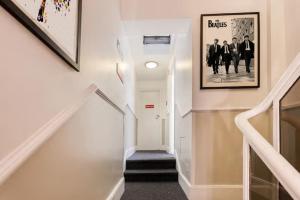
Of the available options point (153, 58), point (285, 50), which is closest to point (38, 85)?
point (285, 50)

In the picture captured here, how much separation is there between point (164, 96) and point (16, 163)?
288 inches

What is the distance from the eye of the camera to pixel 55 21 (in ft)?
3.87

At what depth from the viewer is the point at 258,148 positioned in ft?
4.87

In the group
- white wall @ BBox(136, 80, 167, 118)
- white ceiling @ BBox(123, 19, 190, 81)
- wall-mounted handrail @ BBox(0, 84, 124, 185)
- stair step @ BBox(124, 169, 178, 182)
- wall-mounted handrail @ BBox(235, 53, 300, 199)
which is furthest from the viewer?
white wall @ BBox(136, 80, 167, 118)

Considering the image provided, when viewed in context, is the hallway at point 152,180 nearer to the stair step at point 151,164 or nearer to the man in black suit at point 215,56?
the stair step at point 151,164

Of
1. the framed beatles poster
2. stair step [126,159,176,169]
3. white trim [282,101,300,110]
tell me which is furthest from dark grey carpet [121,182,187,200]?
white trim [282,101,300,110]

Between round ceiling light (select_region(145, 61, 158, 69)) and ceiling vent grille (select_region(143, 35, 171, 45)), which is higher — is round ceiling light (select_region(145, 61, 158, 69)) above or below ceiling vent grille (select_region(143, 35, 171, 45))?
below

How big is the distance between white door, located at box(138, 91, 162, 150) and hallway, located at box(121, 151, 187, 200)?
3.29 meters

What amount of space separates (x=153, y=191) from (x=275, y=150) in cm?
224

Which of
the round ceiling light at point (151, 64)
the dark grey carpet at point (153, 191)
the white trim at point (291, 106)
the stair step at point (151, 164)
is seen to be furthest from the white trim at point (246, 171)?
the round ceiling light at point (151, 64)

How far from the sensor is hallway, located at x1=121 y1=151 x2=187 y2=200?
324 cm

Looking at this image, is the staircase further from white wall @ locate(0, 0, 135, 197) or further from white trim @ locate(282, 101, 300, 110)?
white wall @ locate(0, 0, 135, 197)

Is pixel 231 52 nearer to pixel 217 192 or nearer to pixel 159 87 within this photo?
pixel 217 192

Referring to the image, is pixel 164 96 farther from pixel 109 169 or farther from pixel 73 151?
pixel 73 151
